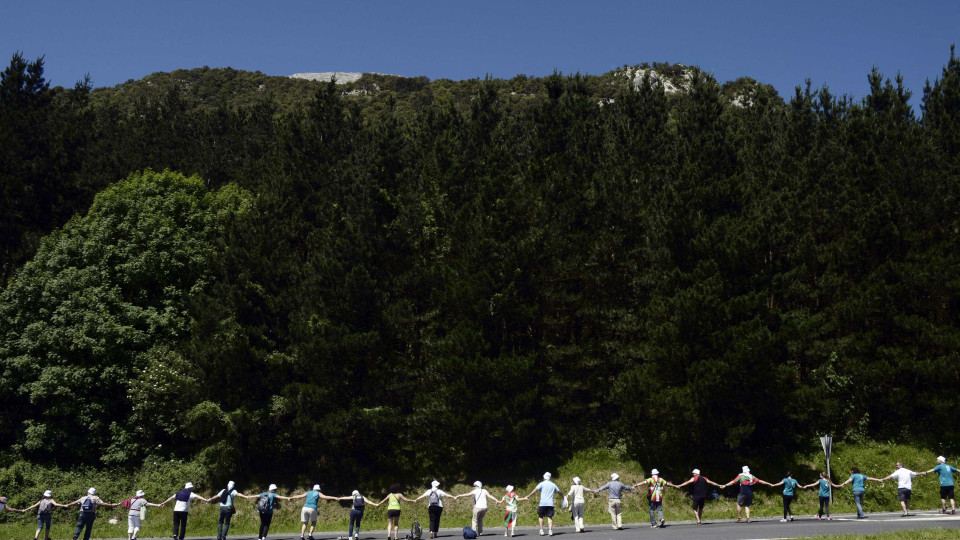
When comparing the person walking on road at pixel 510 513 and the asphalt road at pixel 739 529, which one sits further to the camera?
the person walking on road at pixel 510 513

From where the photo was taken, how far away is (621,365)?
44.0m

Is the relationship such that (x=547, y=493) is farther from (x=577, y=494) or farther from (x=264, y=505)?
(x=264, y=505)

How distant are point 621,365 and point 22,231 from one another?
123 ft

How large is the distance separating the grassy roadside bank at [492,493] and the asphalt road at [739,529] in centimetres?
280

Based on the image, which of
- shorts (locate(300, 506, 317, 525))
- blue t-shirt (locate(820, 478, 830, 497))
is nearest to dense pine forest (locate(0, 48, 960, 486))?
blue t-shirt (locate(820, 478, 830, 497))

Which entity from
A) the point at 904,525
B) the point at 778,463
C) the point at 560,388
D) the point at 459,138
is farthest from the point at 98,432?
the point at 904,525

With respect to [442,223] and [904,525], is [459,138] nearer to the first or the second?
[442,223]

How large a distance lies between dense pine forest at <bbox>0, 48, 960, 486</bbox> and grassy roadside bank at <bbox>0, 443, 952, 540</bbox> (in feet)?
3.97

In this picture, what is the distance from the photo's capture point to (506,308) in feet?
137

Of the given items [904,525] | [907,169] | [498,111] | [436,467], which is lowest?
[436,467]

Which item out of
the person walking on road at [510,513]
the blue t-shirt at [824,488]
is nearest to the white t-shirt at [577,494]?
the person walking on road at [510,513]

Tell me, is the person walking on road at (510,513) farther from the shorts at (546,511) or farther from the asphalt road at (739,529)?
the shorts at (546,511)

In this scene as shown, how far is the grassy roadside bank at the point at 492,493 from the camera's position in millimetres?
35094

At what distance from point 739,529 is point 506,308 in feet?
59.3
